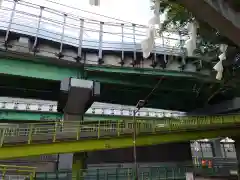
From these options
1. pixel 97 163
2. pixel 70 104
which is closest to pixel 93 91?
pixel 70 104

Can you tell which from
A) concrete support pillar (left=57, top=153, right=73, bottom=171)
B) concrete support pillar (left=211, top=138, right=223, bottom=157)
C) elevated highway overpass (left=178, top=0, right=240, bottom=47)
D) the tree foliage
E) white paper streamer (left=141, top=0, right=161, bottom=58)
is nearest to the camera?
elevated highway overpass (left=178, top=0, right=240, bottom=47)

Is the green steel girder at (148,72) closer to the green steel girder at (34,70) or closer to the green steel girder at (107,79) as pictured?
the green steel girder at (107,79)

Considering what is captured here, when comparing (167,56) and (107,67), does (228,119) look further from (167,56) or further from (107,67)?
(107,67)

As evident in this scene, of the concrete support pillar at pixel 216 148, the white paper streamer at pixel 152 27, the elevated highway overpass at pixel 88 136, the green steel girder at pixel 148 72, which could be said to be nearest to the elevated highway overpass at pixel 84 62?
the green steel girder at pixel 148 72

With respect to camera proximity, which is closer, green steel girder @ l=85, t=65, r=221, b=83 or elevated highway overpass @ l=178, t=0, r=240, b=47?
elevated highway overpass @ l=178, t=0, r=240, b=47

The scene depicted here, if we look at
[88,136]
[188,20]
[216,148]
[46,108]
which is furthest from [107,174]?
[216,148]

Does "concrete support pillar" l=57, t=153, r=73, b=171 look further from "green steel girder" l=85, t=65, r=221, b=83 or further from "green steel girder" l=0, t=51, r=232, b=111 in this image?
"green steel girder" l=85, t=65, r=221, b=83

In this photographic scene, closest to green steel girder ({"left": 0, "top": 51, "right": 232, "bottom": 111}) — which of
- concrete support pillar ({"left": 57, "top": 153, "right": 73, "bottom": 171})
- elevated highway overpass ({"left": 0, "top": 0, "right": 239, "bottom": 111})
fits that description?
→ elevated highway overpass ({"left": 0, "top": 0, "right": 239, "bottom": 111})

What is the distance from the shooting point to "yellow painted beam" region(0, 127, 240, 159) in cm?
1121

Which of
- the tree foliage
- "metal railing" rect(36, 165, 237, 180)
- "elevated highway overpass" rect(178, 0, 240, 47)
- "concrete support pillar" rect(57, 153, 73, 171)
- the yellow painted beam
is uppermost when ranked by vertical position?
the tree foliage

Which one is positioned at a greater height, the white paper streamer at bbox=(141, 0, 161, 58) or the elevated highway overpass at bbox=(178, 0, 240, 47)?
the white paper streamer at bbox=(141, 0, 161, 58)

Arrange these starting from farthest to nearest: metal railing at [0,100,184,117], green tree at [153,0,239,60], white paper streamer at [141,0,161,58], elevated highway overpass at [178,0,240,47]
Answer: metal railing at [0,100,184,117]
green tree at [153,0,239,60]
white paper streamer at [141,0,161,58]
elevated highway overpass at [178,0,240,47]

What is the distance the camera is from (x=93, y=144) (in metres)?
12.8

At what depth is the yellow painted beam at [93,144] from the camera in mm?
11211
